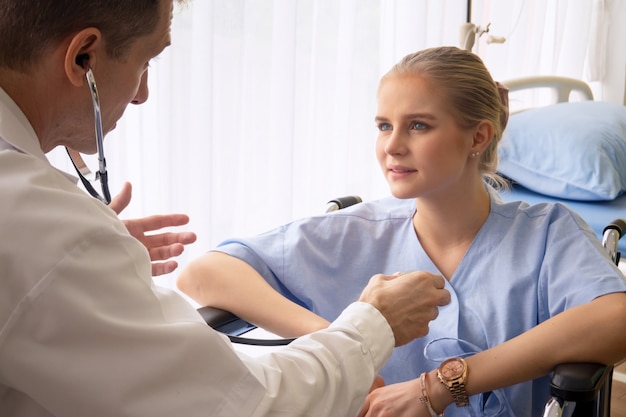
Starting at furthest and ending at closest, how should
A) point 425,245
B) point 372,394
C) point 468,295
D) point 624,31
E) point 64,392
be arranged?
point 624,31 → point 425,245 → point 468,295 → point 372,394 → point 64,392

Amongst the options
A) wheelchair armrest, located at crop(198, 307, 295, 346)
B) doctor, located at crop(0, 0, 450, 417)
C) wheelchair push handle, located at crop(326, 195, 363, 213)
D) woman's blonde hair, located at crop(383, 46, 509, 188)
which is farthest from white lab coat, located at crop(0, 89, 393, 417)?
wheelchair push handle, located at crop(326, 195, 363, 213)

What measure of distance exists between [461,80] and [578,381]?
651mm

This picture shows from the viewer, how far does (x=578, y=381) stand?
1.15 meters

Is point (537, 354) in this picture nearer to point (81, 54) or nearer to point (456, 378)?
point (456, 378)

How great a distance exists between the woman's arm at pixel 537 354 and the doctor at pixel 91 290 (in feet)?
1.14

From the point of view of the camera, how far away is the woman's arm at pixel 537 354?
1.23 meters

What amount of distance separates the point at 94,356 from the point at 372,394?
2.32 ft

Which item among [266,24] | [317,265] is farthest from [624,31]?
[317,265]

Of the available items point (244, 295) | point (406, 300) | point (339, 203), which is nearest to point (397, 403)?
point (406, 300)

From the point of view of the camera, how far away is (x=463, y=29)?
7.78 ft

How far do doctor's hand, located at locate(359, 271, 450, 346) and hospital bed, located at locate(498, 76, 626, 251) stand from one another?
1136 mm

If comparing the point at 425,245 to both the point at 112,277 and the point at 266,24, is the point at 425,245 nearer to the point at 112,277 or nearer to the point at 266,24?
the point at 112,277

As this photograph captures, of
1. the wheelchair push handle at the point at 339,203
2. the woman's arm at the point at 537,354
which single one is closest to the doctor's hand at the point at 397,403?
the woman's arm at the point at 537,354

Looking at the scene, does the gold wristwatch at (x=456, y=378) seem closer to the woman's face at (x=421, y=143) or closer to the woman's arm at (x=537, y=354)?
the woman's arm at (x=537, y=354)
